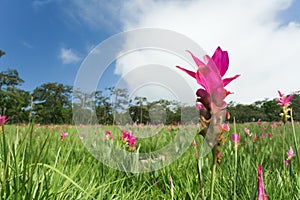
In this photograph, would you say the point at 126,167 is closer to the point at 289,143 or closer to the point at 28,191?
the point at 28,191

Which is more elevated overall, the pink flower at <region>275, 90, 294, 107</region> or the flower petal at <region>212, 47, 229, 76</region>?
the pink flower at <region>275, 90, 294, 107</region>

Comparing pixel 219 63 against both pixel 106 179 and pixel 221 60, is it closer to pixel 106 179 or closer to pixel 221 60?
pixel 221 60

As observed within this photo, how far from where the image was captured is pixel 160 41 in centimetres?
174

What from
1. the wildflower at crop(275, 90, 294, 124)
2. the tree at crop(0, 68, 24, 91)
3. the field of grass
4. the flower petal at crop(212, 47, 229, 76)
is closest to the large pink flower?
the flower petal at crop(212, 47, 229, 76)

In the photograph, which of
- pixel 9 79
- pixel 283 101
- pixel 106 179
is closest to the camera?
pixel 106 179

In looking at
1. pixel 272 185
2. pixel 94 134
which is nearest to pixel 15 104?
pixel 94 134

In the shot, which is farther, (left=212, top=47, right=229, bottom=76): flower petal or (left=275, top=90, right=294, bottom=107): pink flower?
(left=275, top=90, right=294, bottom=107): pink flower

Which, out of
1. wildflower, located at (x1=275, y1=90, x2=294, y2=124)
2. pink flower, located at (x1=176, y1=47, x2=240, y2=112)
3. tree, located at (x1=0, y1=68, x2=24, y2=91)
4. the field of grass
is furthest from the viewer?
tree, located at (x1=0, y1=68, x2=24, y2=91)

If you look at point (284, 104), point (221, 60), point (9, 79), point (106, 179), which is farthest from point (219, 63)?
point (9, 79)

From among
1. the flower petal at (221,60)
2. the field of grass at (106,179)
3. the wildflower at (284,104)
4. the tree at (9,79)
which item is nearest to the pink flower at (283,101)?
the wildflower at (284,104)

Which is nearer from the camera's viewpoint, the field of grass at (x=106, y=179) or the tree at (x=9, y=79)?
the field of grass at (x=106, y=179)

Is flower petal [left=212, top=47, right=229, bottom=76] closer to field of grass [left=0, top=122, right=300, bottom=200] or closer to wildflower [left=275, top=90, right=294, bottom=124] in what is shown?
field of grass [left=0, top=122, right=300, bottom=200]

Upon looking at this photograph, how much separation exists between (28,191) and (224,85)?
89 cm

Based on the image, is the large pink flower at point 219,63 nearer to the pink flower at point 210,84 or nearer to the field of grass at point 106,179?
the pink flower at point 210,84
